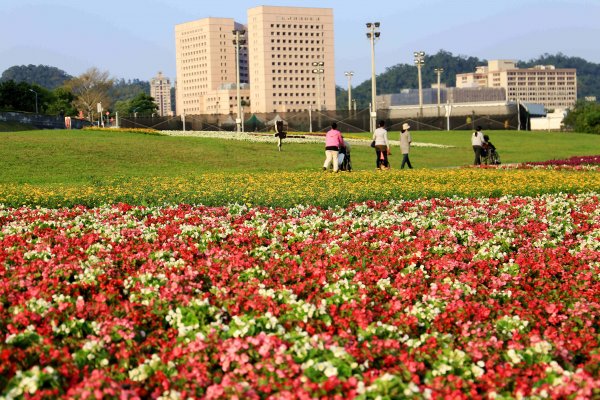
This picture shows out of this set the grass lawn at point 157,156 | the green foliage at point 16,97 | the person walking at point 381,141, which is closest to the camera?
the person walking at point 381,141

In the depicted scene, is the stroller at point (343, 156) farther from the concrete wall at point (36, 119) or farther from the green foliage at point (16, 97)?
the green foliage at point (16, 97)

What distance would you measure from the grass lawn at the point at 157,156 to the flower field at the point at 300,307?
1186cm

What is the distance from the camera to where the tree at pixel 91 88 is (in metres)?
110

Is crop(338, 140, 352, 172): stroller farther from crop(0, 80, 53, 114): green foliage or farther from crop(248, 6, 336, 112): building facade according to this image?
crop(248, 6, 336, 112): building facade

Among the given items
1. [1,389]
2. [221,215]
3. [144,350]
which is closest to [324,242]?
[221,215]

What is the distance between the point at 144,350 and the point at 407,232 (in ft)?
16.1

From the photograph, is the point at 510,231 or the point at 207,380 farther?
the point at 510,231

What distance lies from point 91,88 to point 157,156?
92600 mm

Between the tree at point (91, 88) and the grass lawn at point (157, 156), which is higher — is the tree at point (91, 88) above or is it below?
above

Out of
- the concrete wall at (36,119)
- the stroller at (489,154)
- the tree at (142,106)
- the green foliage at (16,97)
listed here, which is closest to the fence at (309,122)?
the concrete wall at (36,119)

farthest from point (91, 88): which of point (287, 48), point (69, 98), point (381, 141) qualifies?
point (381, 141)

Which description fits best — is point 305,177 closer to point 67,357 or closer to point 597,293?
point 597,293

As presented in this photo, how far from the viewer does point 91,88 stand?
118 metres

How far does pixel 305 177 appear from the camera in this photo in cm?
1922
